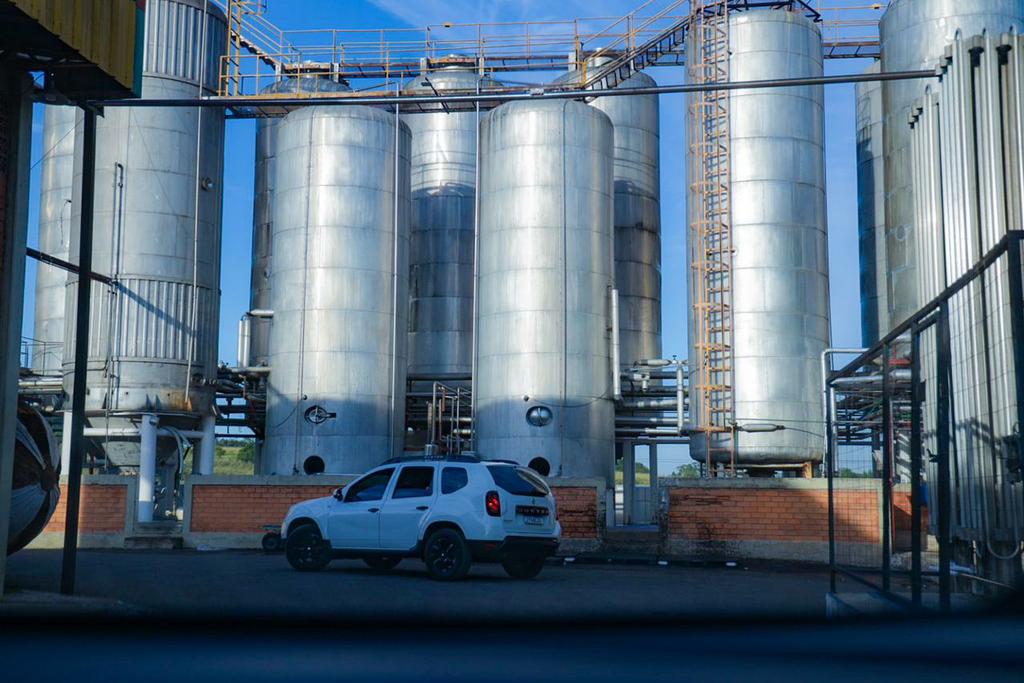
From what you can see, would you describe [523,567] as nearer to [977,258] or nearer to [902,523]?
[902,523]

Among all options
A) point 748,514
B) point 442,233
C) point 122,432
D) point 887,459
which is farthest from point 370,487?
point 442,233

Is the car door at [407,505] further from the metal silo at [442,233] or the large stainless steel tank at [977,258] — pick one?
the metal silo at [442,233]

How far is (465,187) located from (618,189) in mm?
5202

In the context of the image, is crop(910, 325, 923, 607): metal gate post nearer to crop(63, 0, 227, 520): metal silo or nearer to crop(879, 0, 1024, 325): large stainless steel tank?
crop(879, 0, 1024, 325): large stainless steel tank

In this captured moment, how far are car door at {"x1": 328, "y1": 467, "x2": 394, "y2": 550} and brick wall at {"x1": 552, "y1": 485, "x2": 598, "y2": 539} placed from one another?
269 inches

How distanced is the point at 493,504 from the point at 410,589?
217 cm

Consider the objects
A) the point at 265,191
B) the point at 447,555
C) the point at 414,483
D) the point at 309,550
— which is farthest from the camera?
the point at 265,191

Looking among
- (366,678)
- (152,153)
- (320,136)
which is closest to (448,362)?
(320,136)

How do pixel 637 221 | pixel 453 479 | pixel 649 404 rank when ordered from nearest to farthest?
pixel 453 479, pixel 649 404, pixel 637 221

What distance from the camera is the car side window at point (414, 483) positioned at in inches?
678

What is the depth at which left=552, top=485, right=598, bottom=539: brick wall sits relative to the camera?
23.8 metres

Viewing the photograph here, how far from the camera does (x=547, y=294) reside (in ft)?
95.6

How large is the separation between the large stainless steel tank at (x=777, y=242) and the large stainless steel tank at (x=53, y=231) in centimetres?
1878

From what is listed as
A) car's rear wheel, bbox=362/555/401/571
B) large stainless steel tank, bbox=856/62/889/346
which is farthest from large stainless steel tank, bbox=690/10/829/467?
car's rear wheel, bbox=362/555/401/571
